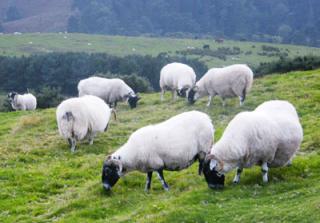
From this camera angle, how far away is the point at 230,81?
89.9 ft

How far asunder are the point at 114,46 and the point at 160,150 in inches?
5313

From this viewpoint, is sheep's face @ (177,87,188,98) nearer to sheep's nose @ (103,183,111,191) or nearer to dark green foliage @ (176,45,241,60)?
sheep's nose @ (103,183,111,191)

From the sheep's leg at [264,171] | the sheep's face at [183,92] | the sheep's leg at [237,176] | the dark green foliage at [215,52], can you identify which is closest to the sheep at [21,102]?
the sheep's face at [183,92]

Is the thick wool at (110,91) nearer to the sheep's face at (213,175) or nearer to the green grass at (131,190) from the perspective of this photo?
the green grass at (131,190)

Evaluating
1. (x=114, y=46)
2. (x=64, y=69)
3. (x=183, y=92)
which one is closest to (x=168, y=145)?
(x=183, y=92)

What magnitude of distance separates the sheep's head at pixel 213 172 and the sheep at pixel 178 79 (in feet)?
55.0

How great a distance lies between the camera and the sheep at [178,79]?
31.9 m

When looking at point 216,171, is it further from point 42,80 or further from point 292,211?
point 42,80

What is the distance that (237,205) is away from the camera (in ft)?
43.4

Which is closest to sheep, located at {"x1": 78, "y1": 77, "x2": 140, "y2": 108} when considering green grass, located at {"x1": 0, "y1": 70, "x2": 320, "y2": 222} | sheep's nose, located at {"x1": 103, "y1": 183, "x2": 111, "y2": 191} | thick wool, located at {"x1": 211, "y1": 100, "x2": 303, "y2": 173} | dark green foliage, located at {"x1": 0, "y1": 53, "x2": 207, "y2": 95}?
green grass, located at {"x1": 0, "y1": 70, "x2": 320, "y2": 222}

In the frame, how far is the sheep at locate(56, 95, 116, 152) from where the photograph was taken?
869 inches

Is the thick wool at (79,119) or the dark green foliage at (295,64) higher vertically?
the dark green foliage at (295,64)

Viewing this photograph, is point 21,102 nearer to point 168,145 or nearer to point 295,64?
point 295,64

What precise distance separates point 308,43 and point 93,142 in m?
171
